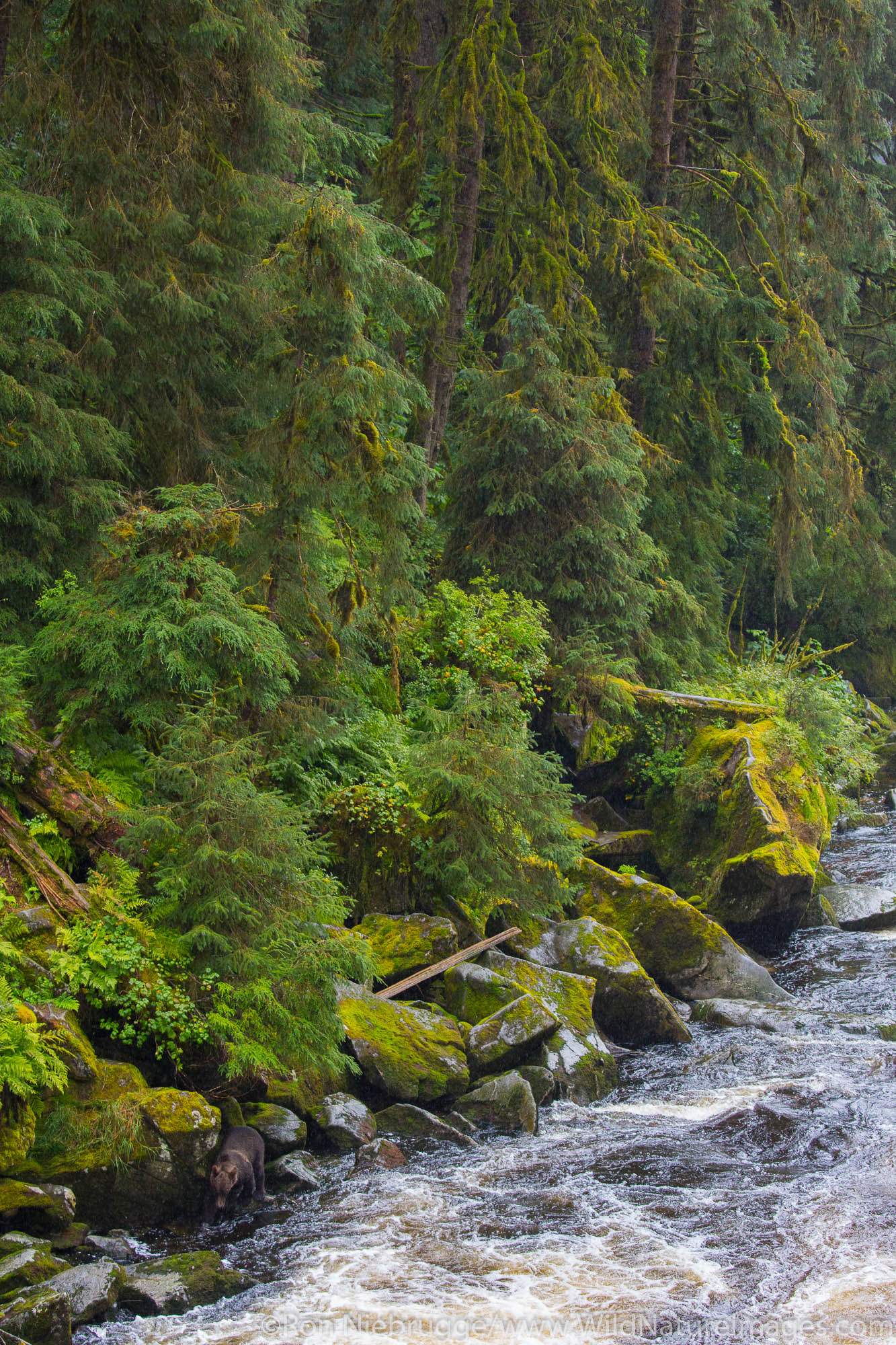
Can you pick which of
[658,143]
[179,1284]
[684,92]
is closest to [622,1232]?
[179,1284]

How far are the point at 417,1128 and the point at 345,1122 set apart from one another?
1.83ft

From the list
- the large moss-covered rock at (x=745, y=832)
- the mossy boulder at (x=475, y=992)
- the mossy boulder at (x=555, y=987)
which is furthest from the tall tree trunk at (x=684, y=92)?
the mossy boulder at (x=475, y=992)

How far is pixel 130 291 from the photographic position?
387 inches

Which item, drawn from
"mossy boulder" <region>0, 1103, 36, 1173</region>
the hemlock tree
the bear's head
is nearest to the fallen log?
"mossy boulder" <region>0, 1103, 36, 1173</region>

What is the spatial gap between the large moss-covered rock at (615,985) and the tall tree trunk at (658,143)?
10248 mm

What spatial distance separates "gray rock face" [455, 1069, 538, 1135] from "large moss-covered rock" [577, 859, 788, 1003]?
3.09 metres

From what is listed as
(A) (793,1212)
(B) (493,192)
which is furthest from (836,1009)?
(B) (493,192)

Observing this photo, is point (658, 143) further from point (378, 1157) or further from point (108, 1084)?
point (108, 1084)

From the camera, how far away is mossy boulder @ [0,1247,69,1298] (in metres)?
4.80

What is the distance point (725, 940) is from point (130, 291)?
8.49 metres

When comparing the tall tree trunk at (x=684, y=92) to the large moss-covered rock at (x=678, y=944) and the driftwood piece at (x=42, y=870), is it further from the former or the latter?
the driftwood piece at (x=42, y=870)

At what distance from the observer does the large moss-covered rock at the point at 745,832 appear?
11391 millimetres

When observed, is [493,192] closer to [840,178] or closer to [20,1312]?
[840,178]

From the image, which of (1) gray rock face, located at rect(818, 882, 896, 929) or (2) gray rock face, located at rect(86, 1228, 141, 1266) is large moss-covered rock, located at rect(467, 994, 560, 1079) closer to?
(2) gray rock face, located at rect(86, 1228, 141, 1266)
